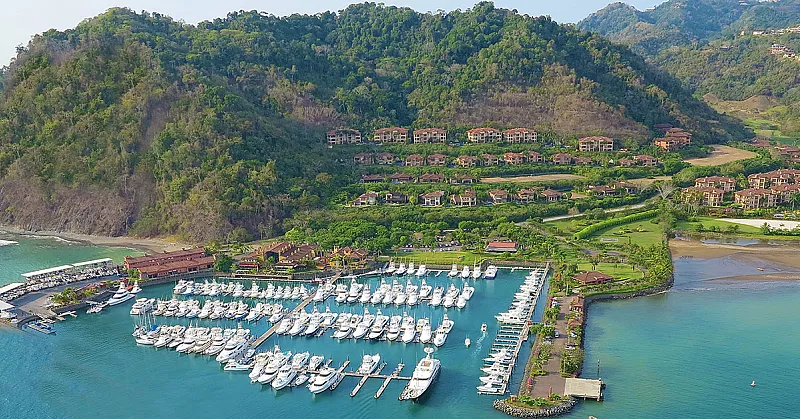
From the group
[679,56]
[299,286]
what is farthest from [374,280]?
[679,56]

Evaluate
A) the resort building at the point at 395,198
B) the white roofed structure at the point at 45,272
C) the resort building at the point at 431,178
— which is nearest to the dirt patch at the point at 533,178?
the resort building at the point at 431,178

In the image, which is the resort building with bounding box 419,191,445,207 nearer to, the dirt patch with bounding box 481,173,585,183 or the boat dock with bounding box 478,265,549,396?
the dirt patch with bounding box 481,173,585,183

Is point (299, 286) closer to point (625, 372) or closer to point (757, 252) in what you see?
point (625, 372)

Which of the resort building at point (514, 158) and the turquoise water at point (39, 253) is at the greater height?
the resort building at point (514, 158)

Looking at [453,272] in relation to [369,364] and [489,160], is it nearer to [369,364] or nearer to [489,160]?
[369,364]

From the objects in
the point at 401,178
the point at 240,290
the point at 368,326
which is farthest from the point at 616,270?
the point at 401,178

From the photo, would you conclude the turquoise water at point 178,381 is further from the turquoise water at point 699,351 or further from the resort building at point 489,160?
the resort building at point 489,160
